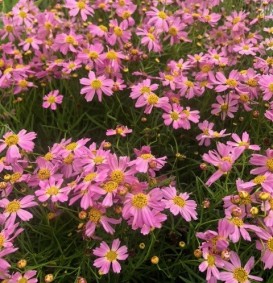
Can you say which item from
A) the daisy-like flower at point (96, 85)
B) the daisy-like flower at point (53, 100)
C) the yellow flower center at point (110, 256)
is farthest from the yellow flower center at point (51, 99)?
the yellow flower center at point (110, 256)

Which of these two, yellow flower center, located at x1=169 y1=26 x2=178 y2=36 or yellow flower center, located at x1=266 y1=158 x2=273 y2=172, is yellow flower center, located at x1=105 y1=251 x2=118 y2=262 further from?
yellow flower center, located at x1=169 y1=26 x2=178 y2=36

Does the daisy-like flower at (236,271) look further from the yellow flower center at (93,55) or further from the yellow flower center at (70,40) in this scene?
the yellow flower center at (70,40)

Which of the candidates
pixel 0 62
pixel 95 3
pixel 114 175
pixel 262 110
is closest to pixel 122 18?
pixel 95 3

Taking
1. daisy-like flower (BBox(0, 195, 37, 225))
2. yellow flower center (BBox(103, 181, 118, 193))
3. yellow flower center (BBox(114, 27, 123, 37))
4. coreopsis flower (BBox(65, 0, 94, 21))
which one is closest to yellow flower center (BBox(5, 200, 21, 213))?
daisy-like flower (BBox(0, 195, 37, 225))

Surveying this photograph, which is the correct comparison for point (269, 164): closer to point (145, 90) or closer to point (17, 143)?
point (145, 90)

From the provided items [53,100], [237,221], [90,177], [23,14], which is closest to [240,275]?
[237,221]

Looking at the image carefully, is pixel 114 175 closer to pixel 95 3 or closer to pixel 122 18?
pixel 122 18

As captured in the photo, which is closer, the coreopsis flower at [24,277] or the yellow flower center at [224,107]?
the coreopsis flower at [24,277]
